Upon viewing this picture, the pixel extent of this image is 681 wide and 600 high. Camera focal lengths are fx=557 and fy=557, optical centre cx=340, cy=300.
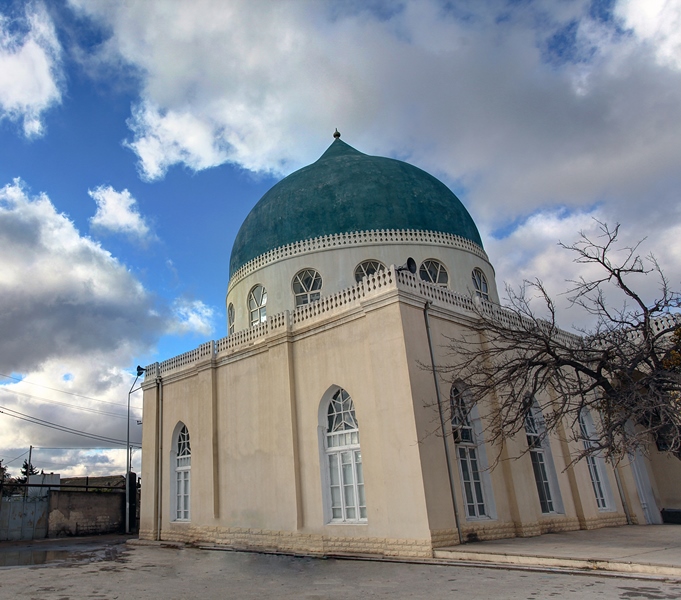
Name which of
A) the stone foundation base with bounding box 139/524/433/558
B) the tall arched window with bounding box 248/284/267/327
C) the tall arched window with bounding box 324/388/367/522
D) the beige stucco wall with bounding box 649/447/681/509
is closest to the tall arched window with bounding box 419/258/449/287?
the tall arched window with bounding box 248/284/267/327

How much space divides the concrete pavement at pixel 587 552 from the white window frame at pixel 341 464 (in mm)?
2480

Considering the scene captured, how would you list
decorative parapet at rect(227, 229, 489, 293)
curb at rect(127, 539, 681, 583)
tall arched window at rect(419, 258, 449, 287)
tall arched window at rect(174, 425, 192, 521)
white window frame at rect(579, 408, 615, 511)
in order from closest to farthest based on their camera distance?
1. curb at rect(127, 539, 681, 583)
2. white window frame at rect(579, 408, 615, 511)
3. tall arched window at rect(419, 258, 449, 287)
4. decorative parapet at rect(227, 229, 489, 293)
5. tall arched window at rect(174, 425, 192, 521)

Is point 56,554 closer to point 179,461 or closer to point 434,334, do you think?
point 179,461

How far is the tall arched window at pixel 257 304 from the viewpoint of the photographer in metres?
16.8

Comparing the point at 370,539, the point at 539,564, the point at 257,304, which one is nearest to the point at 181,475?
the point at 257,304

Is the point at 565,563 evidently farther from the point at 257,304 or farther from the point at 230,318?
the point at 230,318

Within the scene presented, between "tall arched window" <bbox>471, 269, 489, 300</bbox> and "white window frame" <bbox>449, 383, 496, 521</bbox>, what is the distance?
539cm

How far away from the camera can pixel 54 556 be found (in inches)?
Result: 540

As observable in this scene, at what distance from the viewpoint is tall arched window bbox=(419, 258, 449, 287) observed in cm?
1581

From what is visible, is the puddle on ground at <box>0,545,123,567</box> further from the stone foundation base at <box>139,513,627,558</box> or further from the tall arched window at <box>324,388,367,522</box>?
the tall arched window at <box>324,388,367,522</box>

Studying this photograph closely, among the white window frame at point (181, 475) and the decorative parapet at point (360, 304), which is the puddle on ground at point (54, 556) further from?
the decorative parapet at point (360, 304)

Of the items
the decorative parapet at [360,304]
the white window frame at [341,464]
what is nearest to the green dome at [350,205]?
the decorative parapet at [360,304]

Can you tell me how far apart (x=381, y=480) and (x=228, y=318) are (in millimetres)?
9737

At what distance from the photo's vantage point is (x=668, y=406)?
7.99m
